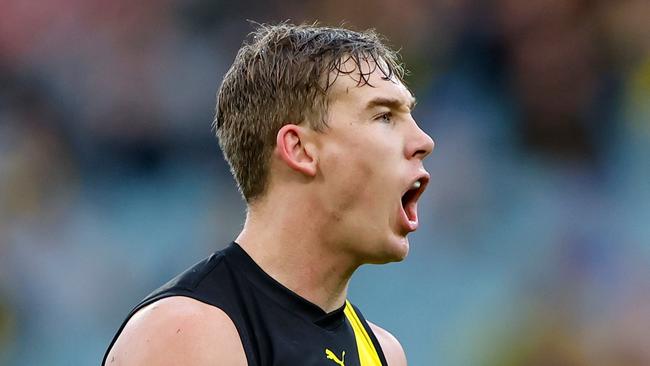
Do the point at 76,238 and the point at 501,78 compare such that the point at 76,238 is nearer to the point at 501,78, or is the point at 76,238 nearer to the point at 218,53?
the point at 218,53

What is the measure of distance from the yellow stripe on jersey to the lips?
15.1 inches

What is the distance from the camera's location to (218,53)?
609 cm

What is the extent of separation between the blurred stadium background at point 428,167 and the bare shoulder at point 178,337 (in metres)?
3.32

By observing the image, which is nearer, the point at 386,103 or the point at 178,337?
the point at 178,337

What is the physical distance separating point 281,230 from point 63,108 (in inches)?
142

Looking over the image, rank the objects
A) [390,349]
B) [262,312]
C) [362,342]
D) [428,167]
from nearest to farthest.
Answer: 1. [262,312]
2. [362,342]
3. [390,349]
4. [428,167]

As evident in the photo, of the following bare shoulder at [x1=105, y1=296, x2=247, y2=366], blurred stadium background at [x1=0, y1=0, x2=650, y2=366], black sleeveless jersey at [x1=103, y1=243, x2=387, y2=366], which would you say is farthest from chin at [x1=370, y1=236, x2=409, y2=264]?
blurred stadium background at [x1=0, y1=0, x2=650, y2=366]

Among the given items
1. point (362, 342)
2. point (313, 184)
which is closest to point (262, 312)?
point (313, 184)

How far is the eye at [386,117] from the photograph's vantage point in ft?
8.80

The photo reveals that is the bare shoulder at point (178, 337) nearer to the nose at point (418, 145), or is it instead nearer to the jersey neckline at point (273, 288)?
the jersey neckline at point (273, 288)

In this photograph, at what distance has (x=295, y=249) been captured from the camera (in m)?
2.65

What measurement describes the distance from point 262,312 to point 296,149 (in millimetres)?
446

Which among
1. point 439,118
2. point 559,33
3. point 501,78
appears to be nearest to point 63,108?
point 439,118

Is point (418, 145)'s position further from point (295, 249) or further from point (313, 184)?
point (295, 249)
